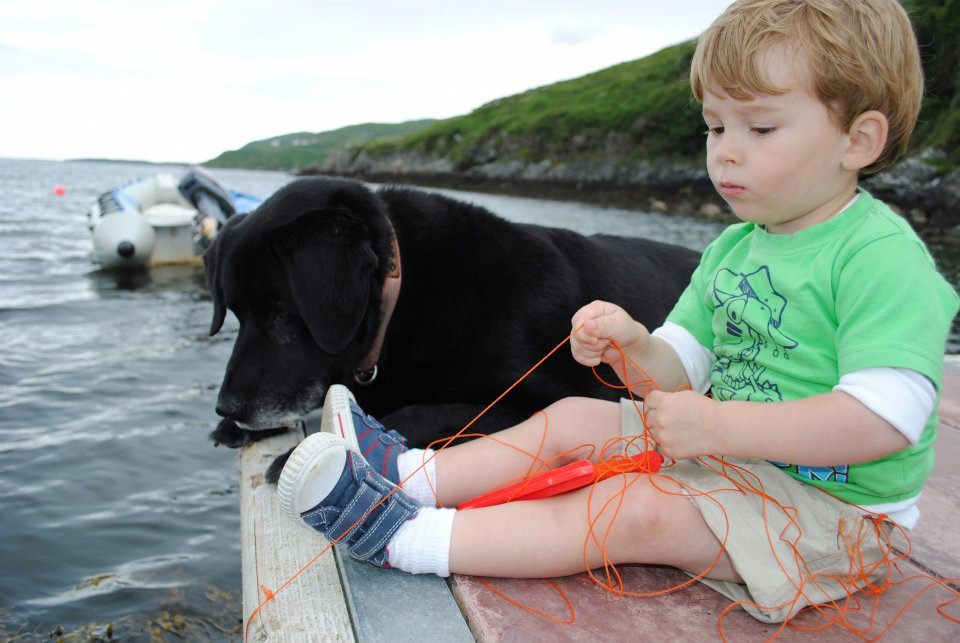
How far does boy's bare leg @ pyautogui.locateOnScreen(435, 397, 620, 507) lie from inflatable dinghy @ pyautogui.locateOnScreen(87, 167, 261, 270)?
37.0 ft

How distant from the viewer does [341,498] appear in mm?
2080

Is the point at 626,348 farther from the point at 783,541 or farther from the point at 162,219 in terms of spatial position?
the point at 162,219

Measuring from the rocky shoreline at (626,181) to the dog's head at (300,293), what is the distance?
11.0 ft

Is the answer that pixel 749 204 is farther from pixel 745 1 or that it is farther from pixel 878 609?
pixel 878 609

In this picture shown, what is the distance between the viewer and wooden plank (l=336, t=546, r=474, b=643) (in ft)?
6.24

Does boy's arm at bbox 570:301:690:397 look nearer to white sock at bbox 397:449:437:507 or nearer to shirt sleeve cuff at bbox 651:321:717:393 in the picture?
shirt sleeve cuff at bbox 651:321:717:393

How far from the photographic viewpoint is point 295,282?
3.11m

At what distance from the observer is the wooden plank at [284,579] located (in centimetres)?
197

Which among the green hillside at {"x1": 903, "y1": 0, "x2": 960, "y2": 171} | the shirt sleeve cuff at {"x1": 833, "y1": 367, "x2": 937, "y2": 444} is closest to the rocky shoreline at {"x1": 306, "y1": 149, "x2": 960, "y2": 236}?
the green hillside at {"x1": 903, "y1": 0, "x2": 960, "y2": 171}

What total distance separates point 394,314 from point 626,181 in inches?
2025

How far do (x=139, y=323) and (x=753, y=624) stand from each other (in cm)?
984

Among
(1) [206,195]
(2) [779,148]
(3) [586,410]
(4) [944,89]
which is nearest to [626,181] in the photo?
(4) [944,89]

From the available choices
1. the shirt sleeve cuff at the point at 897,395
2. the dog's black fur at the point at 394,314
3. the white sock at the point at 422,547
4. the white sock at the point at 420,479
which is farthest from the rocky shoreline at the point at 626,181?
the white sock at the point at 422,547

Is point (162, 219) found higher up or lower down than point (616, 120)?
lower down
